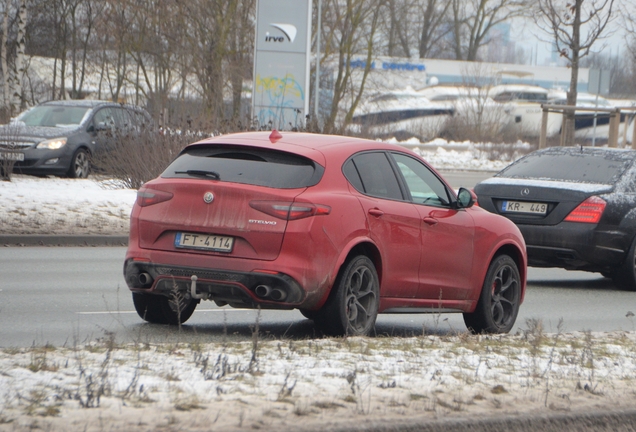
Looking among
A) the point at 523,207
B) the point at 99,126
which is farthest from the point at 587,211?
the point at 99,126

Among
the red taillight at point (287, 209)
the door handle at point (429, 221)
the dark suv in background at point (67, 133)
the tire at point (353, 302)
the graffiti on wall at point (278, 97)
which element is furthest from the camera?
the graffiti on wall at point (278, 97)

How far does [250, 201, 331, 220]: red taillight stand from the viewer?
7129 millimetres

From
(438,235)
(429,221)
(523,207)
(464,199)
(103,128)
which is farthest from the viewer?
(103,128)

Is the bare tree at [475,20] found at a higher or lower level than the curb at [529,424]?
higher

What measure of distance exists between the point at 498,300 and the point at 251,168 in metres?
2.80

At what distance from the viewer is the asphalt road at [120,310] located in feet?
26.3

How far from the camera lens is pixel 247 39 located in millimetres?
33969

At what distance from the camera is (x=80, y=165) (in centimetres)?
2159

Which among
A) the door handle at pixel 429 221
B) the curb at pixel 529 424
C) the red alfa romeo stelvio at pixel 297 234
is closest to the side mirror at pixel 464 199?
the red alfa romeo stelvio at pixel 297 234

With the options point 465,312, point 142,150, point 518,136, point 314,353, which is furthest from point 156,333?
point 518,136

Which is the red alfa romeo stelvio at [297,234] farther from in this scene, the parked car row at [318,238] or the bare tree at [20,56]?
the bare tree at [20,56]

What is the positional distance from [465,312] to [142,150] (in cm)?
1200

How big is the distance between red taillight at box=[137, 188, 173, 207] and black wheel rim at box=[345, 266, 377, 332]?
145 centimetres

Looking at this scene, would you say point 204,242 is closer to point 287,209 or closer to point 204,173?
point 204,173
